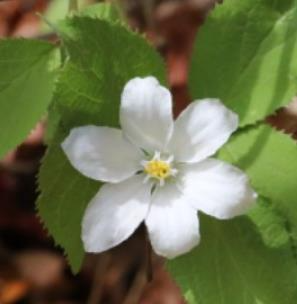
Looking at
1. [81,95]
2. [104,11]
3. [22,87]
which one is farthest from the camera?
[104,11]

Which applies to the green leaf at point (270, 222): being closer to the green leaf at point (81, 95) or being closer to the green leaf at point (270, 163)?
the green leaf at point (270, 163)

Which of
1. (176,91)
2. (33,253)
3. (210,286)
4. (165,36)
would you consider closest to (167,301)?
(33,253)

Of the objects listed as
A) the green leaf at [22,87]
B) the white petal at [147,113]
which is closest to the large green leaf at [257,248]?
the white petal at [147,113]

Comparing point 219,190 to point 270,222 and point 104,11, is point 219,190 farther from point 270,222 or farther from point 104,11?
point 104,11

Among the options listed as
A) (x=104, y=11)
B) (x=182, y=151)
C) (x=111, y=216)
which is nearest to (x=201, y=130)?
(x=182, y=151)

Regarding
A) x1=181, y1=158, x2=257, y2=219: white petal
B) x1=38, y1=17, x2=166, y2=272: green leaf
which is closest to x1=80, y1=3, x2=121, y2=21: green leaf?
x1=38, y1=17, x2=166, y2=272: green leaf
